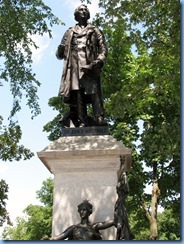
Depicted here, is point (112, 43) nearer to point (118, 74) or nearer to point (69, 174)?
point (118, 74)

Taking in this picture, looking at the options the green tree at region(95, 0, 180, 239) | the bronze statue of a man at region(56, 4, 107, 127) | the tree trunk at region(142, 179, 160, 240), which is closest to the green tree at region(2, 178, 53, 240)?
the tree trunk at region(142, 179, 160, 240)

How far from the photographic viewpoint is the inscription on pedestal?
7129 mm

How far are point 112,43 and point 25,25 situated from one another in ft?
21.1

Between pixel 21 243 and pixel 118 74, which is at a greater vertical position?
pixel 118 74

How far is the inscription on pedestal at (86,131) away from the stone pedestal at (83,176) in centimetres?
28

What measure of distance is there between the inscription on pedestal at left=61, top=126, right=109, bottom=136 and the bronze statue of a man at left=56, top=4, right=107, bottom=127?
12 cm

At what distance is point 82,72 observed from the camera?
24.5 ft

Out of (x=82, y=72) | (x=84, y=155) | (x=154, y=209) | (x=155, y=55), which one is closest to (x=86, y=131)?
(x=84, y=155)

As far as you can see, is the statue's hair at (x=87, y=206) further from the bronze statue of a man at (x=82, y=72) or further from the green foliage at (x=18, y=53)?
the green foliage at (x=18, y=53)

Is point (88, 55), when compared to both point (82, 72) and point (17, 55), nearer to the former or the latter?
point (82, 72)

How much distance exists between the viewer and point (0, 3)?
13875 millimetres

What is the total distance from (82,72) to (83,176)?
189 cm

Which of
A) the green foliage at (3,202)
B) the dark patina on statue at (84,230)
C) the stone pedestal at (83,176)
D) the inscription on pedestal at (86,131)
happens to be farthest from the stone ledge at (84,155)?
the green foliage at (3,202)

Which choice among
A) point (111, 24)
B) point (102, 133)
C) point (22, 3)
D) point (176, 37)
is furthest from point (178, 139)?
point (22, 3)
